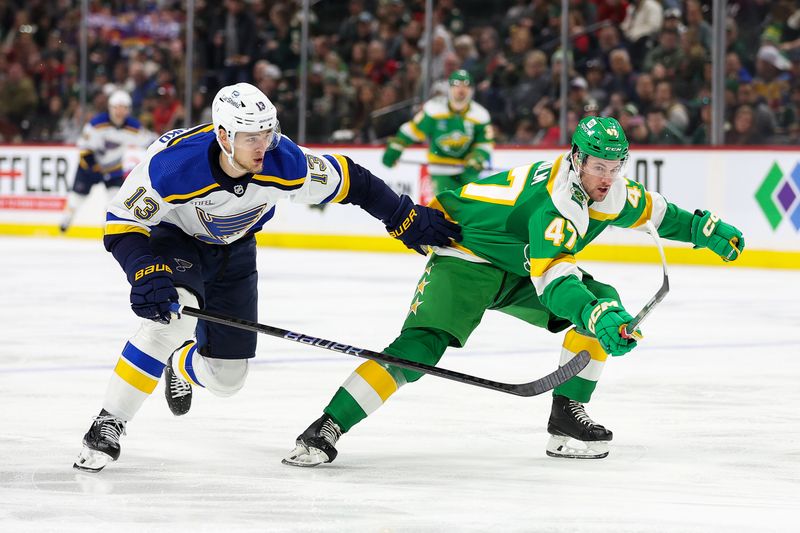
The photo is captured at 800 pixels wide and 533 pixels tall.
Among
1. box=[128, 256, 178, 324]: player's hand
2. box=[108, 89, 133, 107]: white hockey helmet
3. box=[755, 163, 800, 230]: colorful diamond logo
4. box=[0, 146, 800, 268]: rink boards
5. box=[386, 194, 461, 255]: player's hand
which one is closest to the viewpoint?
box=[128, 256, 178, 324]: player's hand

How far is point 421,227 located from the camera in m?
4.00

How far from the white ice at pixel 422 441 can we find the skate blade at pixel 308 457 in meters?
0.04

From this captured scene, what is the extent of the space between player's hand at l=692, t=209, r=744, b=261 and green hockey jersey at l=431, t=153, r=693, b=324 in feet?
0.18

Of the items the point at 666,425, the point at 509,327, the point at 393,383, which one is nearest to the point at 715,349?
the point at 509,327

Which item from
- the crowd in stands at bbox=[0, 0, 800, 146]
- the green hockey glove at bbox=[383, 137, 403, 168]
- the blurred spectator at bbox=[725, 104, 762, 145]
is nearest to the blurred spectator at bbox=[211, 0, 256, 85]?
the crowd in stands at bbox=[0, 0, 800, 146]

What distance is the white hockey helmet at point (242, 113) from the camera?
362 centimetres

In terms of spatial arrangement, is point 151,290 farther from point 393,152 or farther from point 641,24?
point 641,24

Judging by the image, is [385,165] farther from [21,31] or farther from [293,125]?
[21,31]

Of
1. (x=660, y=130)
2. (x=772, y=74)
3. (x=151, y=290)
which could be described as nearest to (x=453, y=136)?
(x=660, y=130)

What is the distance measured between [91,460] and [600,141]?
1.55 meters

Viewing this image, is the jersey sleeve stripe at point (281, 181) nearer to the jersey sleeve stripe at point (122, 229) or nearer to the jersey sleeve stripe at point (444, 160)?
the jersey sleeve stripe at point (122, 229)

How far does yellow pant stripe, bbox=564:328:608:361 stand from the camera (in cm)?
394

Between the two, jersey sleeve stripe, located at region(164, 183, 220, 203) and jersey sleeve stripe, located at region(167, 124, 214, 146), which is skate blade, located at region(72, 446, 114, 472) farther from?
jersey sleeve stripe, located at region(167, 124, 214, 146)

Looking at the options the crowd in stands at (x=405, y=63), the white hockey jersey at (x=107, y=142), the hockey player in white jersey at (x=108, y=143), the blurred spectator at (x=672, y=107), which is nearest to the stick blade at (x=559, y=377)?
the crowd in stands at (x=405, y=63)
